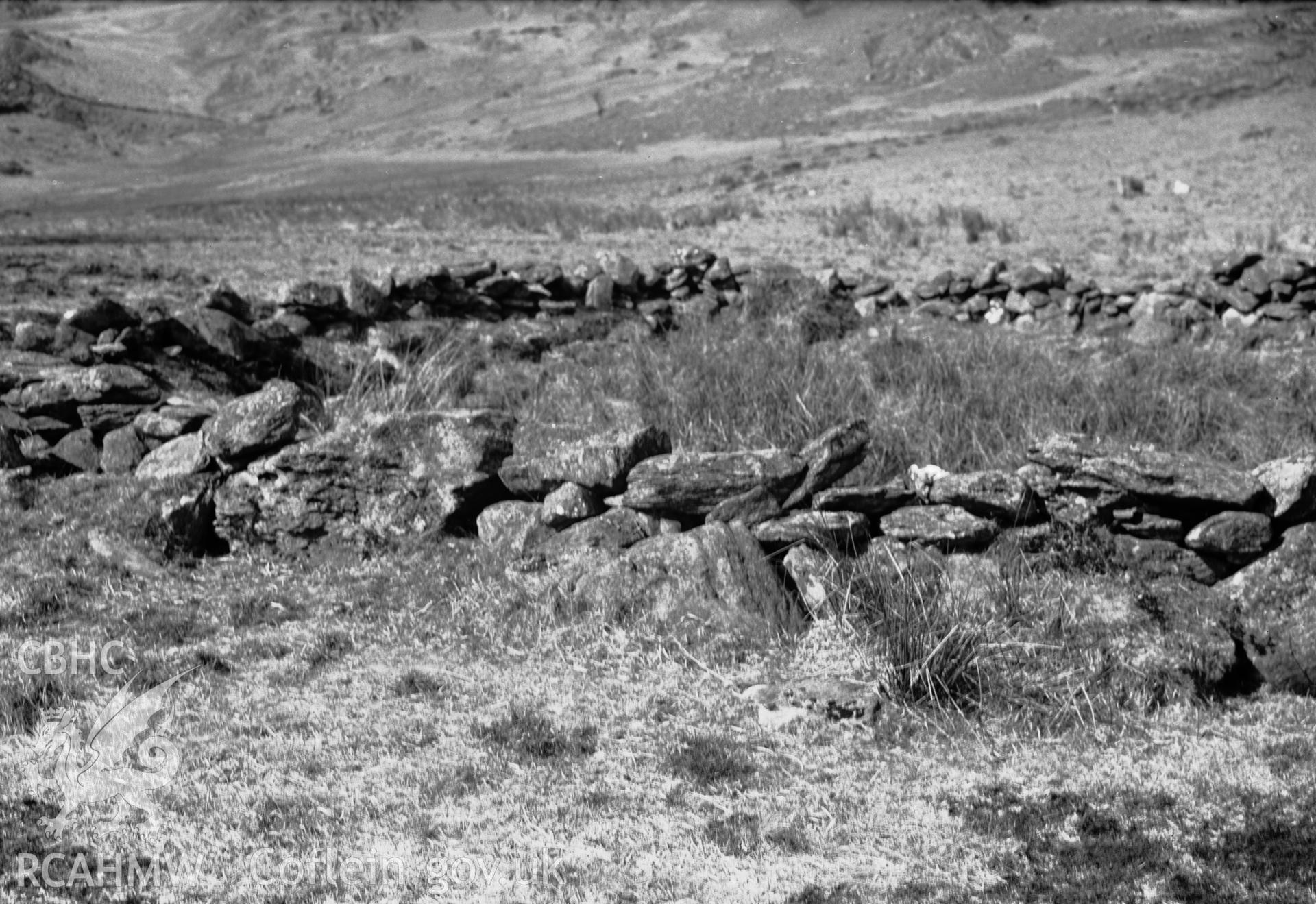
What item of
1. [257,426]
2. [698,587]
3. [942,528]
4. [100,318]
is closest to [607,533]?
[698,587]

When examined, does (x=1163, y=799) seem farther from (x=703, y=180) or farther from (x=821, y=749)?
(x=703, y=180)

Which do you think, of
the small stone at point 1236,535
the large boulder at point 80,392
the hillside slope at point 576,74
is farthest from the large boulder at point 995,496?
the hillside slope at point 576,74

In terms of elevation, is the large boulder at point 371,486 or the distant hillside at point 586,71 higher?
the large boulder at point 371,486

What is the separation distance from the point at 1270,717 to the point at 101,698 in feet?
16.2

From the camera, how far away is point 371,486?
850cm

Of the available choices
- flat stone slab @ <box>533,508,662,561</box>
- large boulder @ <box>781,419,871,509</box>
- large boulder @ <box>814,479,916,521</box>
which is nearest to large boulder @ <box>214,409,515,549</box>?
flat stone slab @ <box>533,508,662,561</box>

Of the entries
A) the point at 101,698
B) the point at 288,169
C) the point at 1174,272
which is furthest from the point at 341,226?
the point at 288,169

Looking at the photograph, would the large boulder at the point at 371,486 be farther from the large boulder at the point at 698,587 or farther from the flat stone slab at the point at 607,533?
the large boulder at the point at 698,587

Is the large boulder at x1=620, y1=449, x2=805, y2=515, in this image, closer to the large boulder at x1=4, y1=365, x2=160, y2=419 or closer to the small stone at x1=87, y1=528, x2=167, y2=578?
the small stone at x1=87, y1=528, x2=167, y2=578

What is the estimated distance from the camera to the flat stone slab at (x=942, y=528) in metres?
7.25

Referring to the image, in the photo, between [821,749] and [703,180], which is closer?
[821,749]

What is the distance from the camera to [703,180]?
110 ft

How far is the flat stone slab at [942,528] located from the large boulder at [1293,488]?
4.27 ft

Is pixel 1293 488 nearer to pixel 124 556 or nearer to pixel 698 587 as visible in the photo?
pixel 698 587
